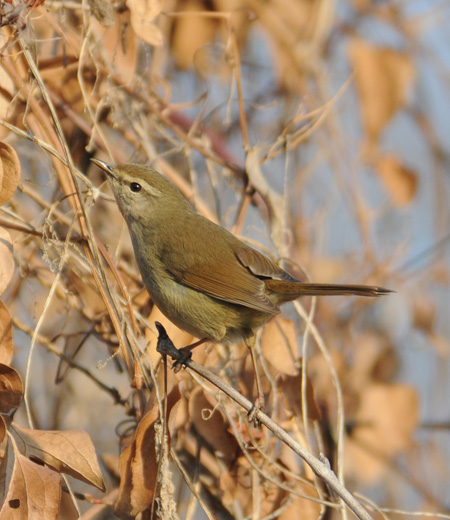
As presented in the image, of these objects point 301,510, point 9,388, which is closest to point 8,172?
point 9,388

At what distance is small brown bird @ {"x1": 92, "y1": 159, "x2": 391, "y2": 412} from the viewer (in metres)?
2.42

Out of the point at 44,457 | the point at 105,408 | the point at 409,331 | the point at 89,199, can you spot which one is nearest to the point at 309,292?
the point at 89,199

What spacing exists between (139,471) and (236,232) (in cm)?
115

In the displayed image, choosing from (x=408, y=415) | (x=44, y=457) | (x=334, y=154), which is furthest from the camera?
(x=334, y=154)

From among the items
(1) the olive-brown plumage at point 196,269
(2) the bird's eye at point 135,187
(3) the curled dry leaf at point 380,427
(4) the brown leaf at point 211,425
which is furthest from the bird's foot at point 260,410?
(3) the curled dry leaf at point 380,427

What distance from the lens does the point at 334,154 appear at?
3922 mm

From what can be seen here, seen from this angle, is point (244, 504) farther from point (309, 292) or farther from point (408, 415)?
point (408, 415)

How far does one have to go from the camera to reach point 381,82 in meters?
3.63

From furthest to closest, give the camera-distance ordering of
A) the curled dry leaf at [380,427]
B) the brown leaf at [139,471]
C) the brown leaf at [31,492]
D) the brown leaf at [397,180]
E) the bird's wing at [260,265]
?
the brown leaf at [397,180] → the curled dry leaf at [380,427] → the bird's wing at [260,265] → the brown leaf at [139,471] → the brown leaf at [31,492]

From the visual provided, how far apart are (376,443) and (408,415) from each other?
22 cm

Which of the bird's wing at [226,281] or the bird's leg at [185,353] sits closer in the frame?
the bird's leg at [185,353]

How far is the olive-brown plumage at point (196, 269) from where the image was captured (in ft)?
7.95

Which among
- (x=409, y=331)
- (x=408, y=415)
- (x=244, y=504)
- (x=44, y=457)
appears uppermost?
(x=409, y=331)

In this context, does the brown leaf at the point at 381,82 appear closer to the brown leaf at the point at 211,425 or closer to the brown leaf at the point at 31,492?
the brown leaf at the point at 211,425
